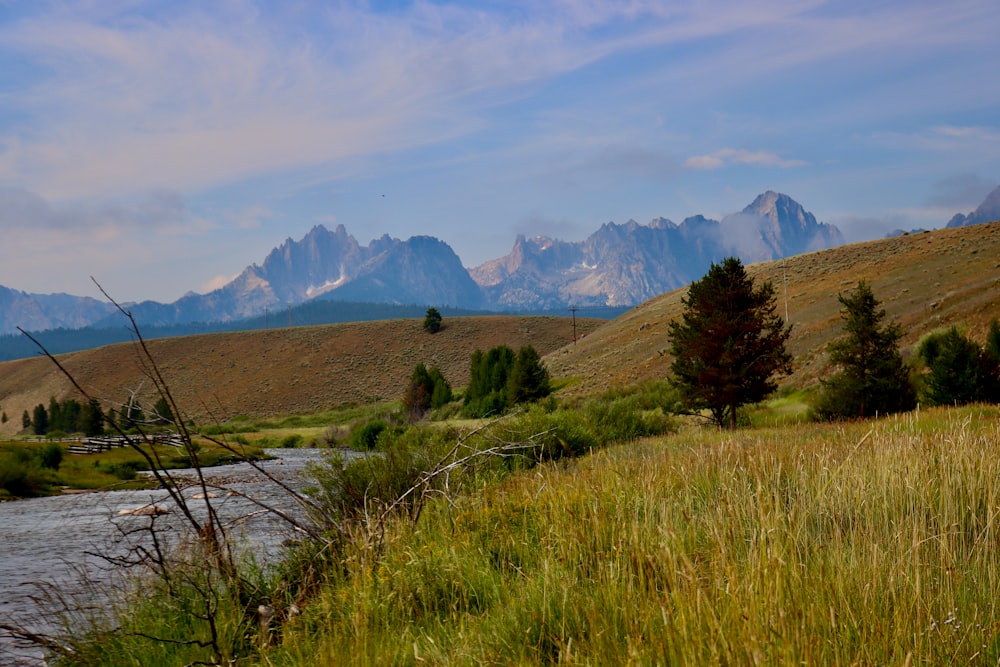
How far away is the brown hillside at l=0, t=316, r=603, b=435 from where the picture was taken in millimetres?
119125

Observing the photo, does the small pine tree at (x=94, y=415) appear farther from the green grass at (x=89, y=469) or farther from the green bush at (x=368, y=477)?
the green bush at (x=368, y=477)

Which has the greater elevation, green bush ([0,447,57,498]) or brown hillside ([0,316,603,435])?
brown hillside ([0,316,603,435])

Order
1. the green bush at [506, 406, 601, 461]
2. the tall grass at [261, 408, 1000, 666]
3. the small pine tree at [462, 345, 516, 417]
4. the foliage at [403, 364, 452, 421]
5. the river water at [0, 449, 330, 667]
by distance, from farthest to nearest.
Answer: the foliage at [403, 364, 452, 421], the small pine tree at [462, 345, 516, 417], the green bush at [506, 406, 601, 461], the river water at [0, 449, 330, 667], the tall grass at [261, 408, 1000, 666]

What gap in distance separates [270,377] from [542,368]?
308 feet

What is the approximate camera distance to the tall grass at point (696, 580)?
3.12m

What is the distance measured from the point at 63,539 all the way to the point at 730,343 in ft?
60.4

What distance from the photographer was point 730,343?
22391 millimetres

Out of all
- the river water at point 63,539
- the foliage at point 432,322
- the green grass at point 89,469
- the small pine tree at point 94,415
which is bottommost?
the green grass at point 89,469

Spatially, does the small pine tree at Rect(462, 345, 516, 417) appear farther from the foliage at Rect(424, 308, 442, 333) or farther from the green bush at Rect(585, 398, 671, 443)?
the foliage at Rect(424, 308, 442, 333)

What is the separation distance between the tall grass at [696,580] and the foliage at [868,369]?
17.7 meters

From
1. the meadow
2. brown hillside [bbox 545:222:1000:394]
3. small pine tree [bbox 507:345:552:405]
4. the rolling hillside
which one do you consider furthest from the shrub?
the meadow

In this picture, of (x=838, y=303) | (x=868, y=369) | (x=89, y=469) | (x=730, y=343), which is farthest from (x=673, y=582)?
(x=838, y=303)

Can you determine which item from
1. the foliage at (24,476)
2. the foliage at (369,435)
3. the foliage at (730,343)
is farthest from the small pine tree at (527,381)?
the foliage at (24,476)

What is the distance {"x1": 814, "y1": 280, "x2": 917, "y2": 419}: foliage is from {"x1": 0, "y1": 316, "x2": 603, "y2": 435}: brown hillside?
273 feet
